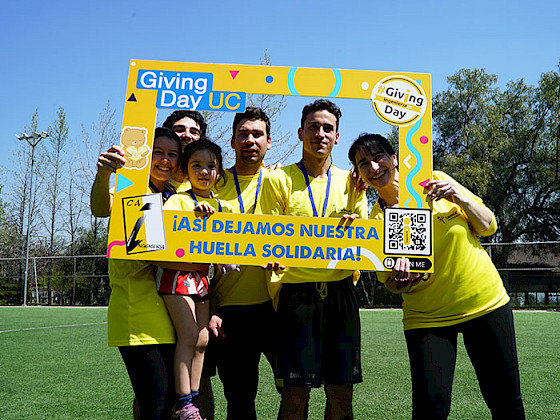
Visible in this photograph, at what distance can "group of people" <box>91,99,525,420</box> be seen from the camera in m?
2.91

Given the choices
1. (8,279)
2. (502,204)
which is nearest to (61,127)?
(8,279)

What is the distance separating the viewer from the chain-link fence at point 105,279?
2014cm

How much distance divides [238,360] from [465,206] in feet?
5.79

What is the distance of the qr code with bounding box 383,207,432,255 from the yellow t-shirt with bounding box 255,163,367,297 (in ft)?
0.91

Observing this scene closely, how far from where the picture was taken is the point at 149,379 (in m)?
2.83

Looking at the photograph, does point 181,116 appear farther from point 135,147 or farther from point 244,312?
point 244,312

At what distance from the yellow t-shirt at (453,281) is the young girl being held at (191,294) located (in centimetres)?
109

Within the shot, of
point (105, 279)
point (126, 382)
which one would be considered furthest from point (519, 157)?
point (126, 382)

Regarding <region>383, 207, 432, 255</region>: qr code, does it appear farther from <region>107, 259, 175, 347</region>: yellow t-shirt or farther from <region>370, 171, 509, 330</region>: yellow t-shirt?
<region>107, 259, 175, 347</region>: yellow t-shirt

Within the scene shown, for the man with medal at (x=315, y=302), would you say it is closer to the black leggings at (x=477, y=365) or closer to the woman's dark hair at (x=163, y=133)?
the black leggings at (x=477, y=365)

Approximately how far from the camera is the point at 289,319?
317cm

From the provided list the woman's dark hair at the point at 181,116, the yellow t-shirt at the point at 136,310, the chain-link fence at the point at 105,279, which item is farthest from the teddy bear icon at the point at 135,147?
the chain-link fence at the point at 105,279

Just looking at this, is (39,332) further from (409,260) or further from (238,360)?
(409,260)

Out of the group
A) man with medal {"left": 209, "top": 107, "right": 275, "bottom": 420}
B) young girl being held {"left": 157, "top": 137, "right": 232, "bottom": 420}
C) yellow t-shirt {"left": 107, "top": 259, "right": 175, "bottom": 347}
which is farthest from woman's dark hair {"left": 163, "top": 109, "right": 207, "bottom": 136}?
yellow t-shirt {"left": 107, "top": 259, "right": 175, "bottom": 347}
